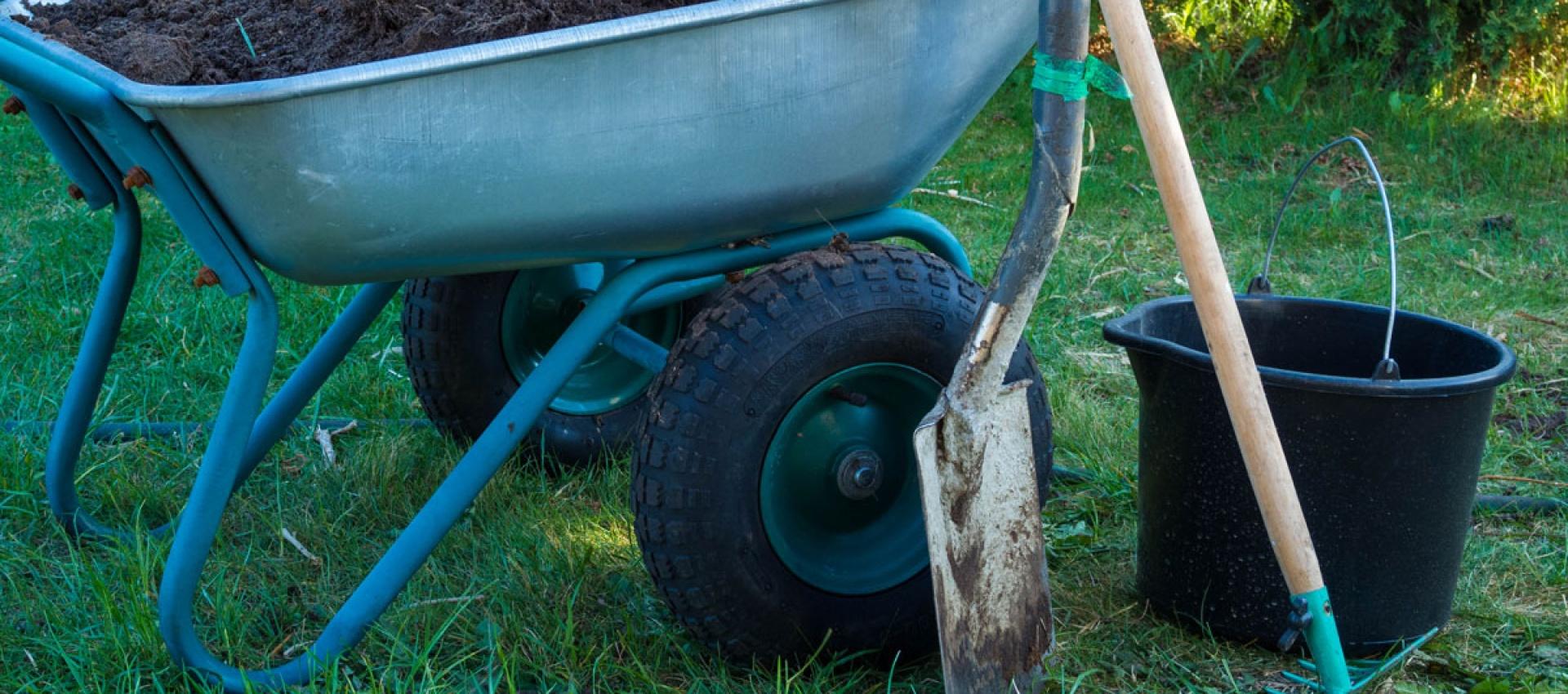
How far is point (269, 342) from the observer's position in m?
1.66

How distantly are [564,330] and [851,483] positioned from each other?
2.95ft

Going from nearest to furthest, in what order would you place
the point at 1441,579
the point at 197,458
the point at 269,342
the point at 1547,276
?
the point at 269,342
the point at 1441,579
the point at 197,458
the point at 1547,276

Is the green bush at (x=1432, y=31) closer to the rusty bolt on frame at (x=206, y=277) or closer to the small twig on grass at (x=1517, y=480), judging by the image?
the small twig on grass at (x=1517, y=480)

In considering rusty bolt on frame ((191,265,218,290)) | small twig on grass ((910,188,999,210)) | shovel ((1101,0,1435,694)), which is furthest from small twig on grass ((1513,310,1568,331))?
rusty bolt on frame ((191,265,218,290))

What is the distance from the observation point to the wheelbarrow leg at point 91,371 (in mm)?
2014

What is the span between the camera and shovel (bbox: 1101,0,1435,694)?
154cm

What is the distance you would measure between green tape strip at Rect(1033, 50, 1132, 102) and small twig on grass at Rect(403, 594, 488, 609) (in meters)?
Result: 1.07

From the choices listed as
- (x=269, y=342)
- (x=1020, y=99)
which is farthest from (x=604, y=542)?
(x=1020, y=99)

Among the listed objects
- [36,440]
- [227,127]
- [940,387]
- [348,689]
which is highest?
[227,127]

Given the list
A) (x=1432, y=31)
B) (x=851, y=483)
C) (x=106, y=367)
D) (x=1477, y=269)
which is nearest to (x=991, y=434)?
(x=851, y=483)

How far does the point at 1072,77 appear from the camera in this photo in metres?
1.60

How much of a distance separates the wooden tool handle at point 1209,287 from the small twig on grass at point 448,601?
108 cm

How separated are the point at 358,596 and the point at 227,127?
0.60m

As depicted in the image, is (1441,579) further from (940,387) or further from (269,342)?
(269,342)
